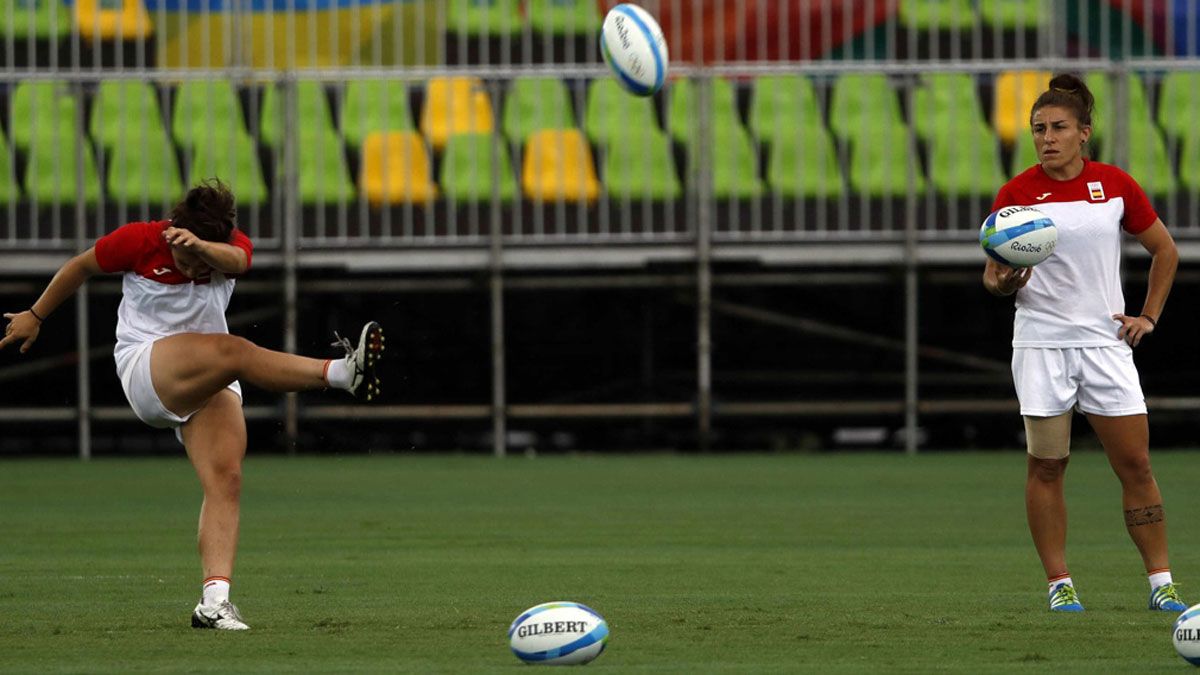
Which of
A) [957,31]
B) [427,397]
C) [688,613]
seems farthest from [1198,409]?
[688,613]

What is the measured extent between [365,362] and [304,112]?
11.5 meters

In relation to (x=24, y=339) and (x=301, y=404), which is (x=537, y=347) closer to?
(x=301, y=404)

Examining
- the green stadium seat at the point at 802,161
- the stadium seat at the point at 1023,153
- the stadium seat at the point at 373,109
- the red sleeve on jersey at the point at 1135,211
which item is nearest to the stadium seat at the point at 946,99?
the stadium seat at the point at 1023,153

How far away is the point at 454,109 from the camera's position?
19.8m

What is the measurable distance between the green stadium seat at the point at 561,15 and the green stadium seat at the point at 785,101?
5.91 ft

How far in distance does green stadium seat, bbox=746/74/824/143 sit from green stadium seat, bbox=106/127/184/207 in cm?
502

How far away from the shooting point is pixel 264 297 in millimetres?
21469

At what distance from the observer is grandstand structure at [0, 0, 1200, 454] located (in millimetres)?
19625

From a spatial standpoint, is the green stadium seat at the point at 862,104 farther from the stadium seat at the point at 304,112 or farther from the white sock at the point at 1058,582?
the white sock at the point at 1058,582

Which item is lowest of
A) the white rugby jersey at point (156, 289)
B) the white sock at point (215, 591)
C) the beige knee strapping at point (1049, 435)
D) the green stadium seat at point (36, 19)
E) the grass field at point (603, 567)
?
the grass field at point (603, 567)

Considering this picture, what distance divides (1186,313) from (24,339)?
15.2 metres

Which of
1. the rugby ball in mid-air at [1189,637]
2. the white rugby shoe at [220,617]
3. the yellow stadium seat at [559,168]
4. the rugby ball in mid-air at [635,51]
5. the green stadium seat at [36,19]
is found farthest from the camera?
the green stadium seat at [36,19]

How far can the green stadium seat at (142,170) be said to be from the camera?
1959 centimetres

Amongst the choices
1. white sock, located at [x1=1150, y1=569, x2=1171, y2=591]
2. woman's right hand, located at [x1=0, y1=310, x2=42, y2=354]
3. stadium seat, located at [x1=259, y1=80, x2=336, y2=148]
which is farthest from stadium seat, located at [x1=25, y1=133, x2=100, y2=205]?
white sock, located at [x1=1150, y1=569, x2=1171, y2=591]
